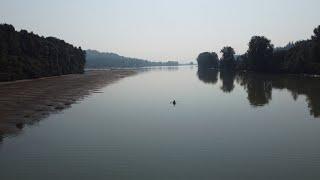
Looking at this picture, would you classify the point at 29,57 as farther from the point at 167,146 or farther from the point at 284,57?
the point at 167,146

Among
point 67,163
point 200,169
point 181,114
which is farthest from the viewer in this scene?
point 181,114

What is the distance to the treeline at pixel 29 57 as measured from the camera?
91.7m

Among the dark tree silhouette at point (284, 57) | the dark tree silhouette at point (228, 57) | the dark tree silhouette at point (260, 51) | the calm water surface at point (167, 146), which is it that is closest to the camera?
the calm water surface at point (167, 146)

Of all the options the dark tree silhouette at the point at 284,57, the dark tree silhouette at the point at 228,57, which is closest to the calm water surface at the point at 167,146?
the dark tree silhouette at the point at 284,57

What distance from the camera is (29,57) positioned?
108875 mm

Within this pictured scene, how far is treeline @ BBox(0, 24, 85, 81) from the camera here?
91688mm

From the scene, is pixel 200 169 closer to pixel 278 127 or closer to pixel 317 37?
pixel 278 127

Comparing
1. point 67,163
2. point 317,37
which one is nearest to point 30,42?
point 317,37

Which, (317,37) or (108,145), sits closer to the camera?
(108,145)

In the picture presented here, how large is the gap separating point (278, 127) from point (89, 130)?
1335 cm

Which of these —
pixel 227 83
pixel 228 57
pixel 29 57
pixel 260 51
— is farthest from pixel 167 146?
pixel 228 57

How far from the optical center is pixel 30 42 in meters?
113

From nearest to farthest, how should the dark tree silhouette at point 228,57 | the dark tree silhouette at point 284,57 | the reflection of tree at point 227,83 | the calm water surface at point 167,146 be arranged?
the calm water surface at point 167,146, the reflection of tree at point 227,83, the dark tree silhouette at point 284,57, the dark tree silhouette at point 228,57

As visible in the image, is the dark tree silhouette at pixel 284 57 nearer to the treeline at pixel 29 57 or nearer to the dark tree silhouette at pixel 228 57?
the dark tree silhouette at pixel 228 57
